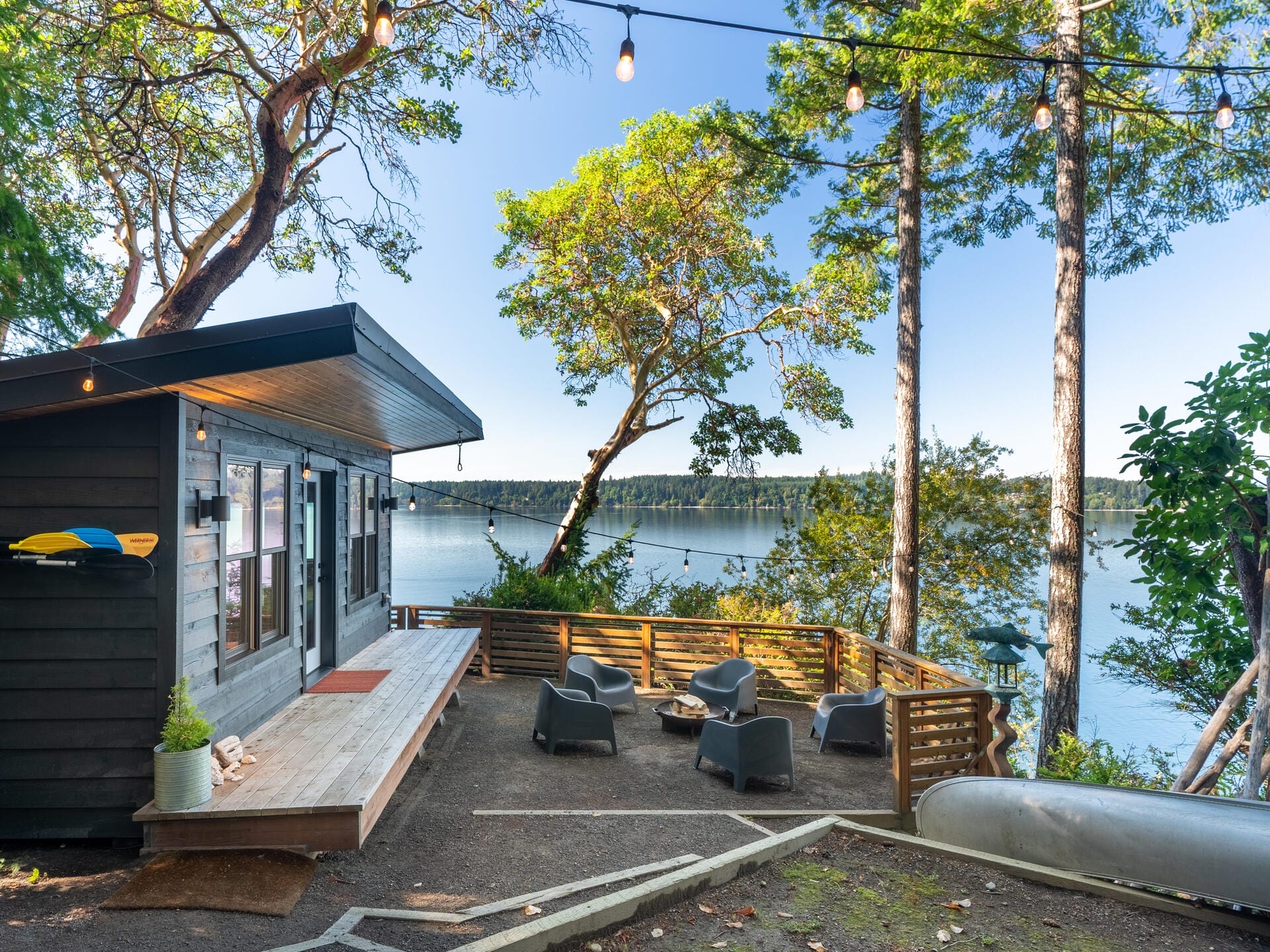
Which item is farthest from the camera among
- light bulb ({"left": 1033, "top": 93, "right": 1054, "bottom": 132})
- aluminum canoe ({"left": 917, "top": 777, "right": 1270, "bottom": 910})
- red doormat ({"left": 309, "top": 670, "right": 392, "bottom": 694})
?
red doormat ({"left": 309, "top": 670, "right": 392, "bottom": 694})

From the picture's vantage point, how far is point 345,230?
41.3 ft

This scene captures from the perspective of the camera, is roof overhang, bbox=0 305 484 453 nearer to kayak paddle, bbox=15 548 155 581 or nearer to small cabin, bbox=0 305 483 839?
small cabin, bbox=0 305 483 839

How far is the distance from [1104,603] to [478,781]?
40613mm

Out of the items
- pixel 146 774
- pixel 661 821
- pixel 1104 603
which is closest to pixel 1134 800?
pixel 661 821

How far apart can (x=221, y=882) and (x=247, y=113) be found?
36.8ft

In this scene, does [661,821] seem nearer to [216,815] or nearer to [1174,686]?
[216,815]

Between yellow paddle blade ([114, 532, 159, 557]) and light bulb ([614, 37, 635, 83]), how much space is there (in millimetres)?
3906

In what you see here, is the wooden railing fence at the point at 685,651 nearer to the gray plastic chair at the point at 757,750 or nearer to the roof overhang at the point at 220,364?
the gray plastic chair at the point at 757,750

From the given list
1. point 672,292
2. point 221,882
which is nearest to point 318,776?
point 221,882

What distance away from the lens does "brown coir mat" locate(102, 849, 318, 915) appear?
333 cm

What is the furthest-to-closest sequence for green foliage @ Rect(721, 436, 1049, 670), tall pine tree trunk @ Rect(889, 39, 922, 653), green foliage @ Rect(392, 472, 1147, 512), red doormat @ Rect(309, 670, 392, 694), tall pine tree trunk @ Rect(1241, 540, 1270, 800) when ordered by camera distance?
green foliage @ Rect(392, 472, 1147, 512) < green foliage @ Rect(721, 436, 1049, 670) < tall pine tree trunk @ Rect(889, 39, 922, 653) < red doormat @ Rect(309, 670, 392, 694) < tall pine tree trunk @ Rect(1241, 540, 1270, 800)

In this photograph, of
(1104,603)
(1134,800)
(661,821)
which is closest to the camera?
(1134,800)

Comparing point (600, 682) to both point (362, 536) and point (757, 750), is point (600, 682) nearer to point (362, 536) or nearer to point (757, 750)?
point (757, 750)

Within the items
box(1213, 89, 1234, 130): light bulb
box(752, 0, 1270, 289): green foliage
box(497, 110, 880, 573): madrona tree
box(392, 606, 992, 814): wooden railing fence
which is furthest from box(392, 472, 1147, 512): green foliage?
box(1213, 89, 1234, 130): light bulb
